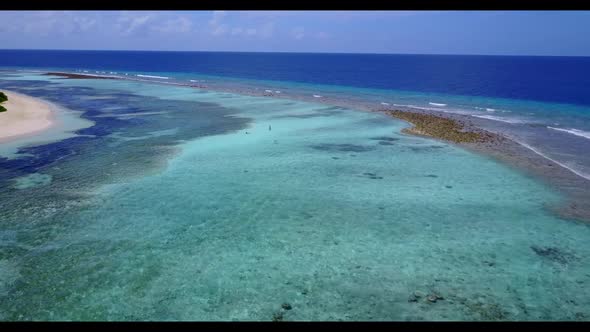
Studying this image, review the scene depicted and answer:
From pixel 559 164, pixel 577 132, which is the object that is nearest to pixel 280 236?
pixel 559 164

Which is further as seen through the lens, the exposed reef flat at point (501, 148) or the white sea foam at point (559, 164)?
the white sea foam at point (559, 164)

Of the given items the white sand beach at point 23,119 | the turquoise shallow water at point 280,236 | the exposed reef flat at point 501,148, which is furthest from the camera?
the white sand beach at point 23,119

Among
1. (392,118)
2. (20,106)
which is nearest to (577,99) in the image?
(392,118)

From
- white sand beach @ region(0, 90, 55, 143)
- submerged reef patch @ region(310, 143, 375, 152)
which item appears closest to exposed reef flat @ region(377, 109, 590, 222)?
submerged reef patch @ region(310, 143, 375, 152)

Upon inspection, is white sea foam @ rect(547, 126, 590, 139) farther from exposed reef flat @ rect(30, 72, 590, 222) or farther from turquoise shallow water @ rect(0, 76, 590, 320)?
turquoise shallow water @ rect(0, 76, 590, 320)

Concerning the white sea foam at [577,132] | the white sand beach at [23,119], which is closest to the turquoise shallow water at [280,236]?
the white sand beach at [23,119]

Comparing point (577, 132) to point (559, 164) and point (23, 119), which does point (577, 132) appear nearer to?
point (559, 164)

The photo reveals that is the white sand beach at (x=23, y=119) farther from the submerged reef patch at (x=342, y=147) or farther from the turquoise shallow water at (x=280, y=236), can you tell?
the submerged reef patch at (x=342, y=147)
